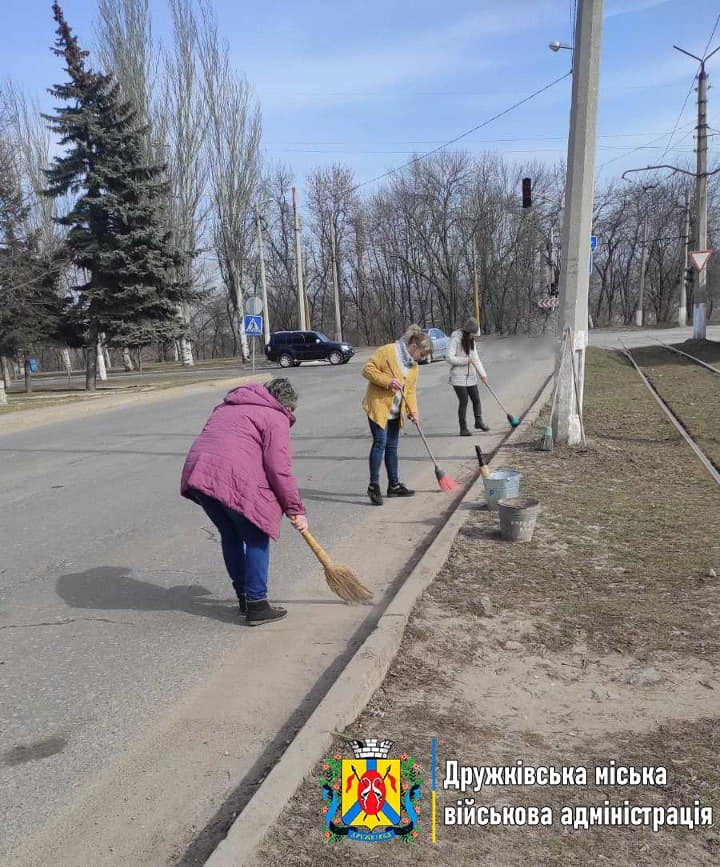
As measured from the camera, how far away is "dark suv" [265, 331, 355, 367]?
34.3 m

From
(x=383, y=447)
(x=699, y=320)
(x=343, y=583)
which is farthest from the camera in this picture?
(x=699, y=320)

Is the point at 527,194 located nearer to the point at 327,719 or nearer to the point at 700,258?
the point at 700,258

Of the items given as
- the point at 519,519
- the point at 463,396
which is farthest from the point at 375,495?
the point at 463,396

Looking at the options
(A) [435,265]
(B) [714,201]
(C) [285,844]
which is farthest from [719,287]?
(C) [285,844]

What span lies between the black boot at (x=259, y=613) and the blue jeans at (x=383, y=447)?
2.95m

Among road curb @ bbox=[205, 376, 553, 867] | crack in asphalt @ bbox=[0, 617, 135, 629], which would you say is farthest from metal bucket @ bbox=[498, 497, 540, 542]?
crack in asphalt @ bbox=[0, 617, 135, 629]

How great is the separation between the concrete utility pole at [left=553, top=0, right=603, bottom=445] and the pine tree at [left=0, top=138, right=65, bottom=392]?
60.2 ft

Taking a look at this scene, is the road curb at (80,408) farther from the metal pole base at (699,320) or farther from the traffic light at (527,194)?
the metal pole base at (699,320)

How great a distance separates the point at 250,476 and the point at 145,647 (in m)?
1.17

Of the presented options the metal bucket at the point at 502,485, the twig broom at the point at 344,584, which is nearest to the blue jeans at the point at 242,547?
the twig broom at the point at 344,584

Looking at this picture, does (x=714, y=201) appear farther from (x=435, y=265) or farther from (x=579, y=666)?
(x=579, y=666)

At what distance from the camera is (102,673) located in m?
3.85

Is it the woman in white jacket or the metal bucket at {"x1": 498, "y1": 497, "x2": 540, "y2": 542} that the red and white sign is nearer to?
the woman in white jacket

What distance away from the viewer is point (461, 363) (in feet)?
35.3
